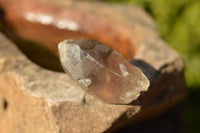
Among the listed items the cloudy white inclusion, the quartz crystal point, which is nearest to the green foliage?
the cloudy white inclusion

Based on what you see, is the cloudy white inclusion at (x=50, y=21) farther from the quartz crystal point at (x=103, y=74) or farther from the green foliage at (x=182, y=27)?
the green foliage at (x=182, y=27)

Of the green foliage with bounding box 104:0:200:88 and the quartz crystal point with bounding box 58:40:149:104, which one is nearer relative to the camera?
the quartz crystal point with bounding box 58:40:149:104

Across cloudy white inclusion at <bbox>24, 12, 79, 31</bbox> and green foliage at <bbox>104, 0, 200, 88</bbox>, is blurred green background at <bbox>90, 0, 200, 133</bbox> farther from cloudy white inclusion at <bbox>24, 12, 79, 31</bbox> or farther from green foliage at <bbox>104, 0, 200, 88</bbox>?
cloudy white inclusion at <bbox>24, 12, 79, 31</bbox>

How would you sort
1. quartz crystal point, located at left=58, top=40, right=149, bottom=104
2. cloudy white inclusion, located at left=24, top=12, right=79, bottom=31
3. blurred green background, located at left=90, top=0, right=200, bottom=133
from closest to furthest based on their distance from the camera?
1. quartz crystal point, located at left=58, top=40, right=149, bottom=104
2. cloudy white inclusion, located at left=24, top=12, right=79, bottom=31
3. blurred green background, located at left=90, top=0, right=200, bottom=133

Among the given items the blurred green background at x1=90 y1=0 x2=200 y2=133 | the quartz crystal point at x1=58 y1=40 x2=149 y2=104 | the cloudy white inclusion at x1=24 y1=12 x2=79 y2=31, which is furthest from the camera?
the blurred green background at x1=90 y1=0 x2=200 y2=133

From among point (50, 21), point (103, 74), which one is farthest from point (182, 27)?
point (103, 74)

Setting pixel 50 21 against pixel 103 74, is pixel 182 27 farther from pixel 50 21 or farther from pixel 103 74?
pixel 103 74
